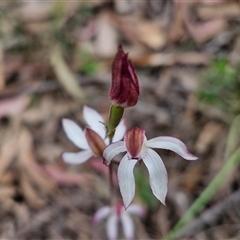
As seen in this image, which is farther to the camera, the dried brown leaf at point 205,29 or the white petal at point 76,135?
the dried brown leaf at point 205,29

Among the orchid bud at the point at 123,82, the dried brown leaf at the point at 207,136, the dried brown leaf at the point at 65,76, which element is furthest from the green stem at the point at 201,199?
the dried brown leaf at the point at 65,76

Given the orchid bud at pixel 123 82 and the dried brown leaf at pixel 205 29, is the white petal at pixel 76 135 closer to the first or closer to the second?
the orchid bud at pixel 123 82

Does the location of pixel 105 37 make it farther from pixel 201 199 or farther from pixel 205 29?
pixel 201 199

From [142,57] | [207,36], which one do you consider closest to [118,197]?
[142,57]

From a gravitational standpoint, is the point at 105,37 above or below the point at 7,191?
above

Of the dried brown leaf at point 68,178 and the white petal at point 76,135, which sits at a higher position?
the white petal at point 76,135

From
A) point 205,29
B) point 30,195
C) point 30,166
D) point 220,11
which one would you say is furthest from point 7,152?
point 220,11

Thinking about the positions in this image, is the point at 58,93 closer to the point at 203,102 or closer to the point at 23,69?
the point at 23,69
